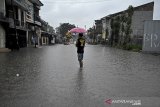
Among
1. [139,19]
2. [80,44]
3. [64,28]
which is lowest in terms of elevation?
[80,44]

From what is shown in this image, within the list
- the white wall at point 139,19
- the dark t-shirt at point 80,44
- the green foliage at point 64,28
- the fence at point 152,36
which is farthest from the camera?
the green foliage at point 64,28

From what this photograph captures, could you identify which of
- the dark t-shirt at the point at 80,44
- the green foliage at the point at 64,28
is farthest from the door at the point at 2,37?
the green foliage at the point at 64,28

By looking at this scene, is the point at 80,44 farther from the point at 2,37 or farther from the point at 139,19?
the point at 139,19

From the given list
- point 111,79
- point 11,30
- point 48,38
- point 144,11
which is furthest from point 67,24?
point 111,79

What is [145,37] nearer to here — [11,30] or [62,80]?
[11,30]

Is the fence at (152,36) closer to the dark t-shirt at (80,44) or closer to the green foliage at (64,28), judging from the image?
the dark t-shirt at (80,44)

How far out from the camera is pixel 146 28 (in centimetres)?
2755

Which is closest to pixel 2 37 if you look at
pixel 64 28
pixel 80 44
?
pixel 80 44

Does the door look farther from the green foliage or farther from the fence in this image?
the green foliage

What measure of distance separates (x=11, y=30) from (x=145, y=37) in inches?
614

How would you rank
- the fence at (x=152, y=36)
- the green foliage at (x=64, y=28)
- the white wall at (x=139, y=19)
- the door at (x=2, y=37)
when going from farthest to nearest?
the green foliage at (x=64, y=28), the white wall at (x=139, y=19), the door at (x=2, y=37), the fence at (x=152, y=36)

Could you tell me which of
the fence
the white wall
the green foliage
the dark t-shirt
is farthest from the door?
the green foliage

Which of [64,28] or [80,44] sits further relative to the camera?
[64,28]

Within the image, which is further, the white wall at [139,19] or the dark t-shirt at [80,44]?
the white wall at [139,19]
